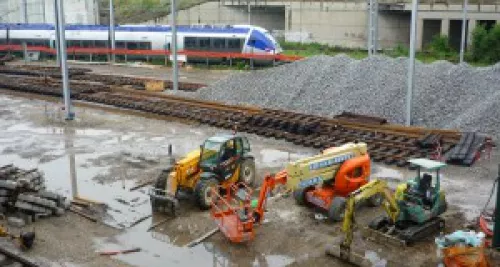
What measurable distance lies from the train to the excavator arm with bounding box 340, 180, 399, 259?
2836 centimetres

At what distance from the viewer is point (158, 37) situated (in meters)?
43.7

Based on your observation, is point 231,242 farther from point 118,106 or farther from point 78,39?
point 78,39

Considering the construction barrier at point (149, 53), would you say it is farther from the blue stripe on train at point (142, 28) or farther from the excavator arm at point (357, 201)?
the excavator arm at point (357, 201)

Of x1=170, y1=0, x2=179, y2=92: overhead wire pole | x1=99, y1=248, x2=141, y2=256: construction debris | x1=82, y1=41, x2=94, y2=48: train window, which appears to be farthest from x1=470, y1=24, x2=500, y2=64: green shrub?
x1=99, y1=248, x2=141, y2=256: construction debris

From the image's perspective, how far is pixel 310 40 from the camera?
184 ft

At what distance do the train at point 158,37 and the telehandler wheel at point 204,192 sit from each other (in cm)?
2636

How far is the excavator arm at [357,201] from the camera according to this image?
11156mm

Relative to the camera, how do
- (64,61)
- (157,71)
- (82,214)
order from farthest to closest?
(157,71) → (64,61) → (82,214)

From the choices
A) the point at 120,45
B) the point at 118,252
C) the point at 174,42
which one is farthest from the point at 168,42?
the point at 118,252

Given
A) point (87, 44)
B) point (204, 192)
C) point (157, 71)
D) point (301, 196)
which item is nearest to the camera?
point (204, 192)

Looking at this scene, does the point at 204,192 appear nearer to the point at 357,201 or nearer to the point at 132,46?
the point at 357,201

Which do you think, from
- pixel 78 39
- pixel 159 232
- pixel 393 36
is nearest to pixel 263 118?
pixel 159 232

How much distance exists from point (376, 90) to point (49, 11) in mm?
55113

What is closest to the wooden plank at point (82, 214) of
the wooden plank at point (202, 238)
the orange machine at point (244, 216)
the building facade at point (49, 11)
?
the wooden plank at point (202, 238)
